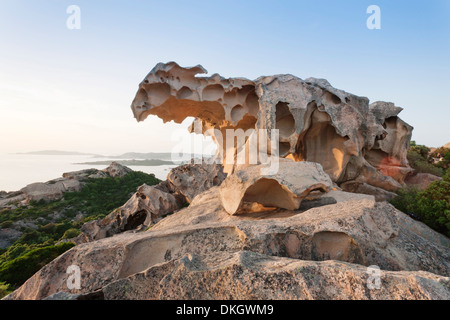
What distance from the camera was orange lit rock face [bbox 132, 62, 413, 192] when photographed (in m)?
9.95

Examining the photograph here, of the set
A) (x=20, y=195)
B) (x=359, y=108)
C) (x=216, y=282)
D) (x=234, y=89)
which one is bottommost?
(x=20, y=195)

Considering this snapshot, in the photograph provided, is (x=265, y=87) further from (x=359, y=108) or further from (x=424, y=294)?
(x=424, y=294)

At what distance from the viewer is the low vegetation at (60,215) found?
1328 cm

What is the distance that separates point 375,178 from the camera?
1246 cm

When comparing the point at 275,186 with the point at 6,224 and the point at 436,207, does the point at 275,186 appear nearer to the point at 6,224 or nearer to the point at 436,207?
the point at 436,207

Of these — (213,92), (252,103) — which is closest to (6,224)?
(213,92)

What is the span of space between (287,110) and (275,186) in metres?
5.77

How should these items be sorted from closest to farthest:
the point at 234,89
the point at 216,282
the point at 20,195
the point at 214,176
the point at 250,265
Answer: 1. the point at 216,282
2. the point at 250,265
3. the point at 234,89
4. the point at 214,176
5. the point at 20,195

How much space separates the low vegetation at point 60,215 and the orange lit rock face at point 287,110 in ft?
21.4

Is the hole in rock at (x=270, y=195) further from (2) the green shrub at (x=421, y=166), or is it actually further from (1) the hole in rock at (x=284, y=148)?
(2) the green shrub at (x=421, y=166)

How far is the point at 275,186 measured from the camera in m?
5.82

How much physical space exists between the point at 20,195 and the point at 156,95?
26048 millimetres

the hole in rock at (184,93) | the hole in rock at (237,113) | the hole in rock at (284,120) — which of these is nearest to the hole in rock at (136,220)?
the hole in rock at (184,93)
